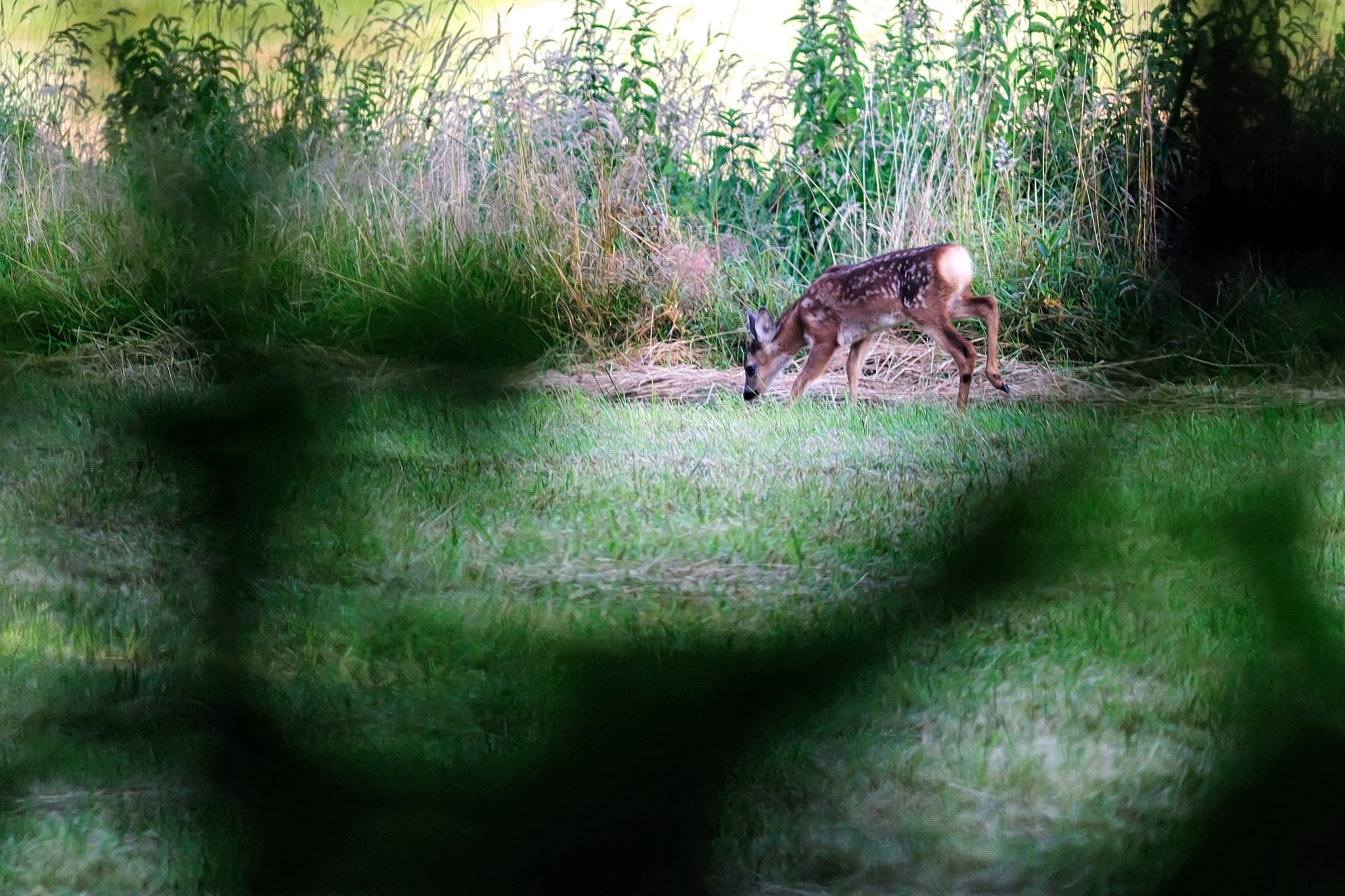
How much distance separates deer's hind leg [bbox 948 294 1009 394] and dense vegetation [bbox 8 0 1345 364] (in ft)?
0.13

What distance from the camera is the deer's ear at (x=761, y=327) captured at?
88.4 inches

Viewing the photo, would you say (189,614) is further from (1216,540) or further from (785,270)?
(1216,540)

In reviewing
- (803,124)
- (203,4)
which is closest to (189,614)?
(203,4)

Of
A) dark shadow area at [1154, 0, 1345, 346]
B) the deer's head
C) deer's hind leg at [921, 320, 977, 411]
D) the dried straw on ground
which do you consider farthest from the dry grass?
dark shadow area at [1154, 0, 1345, 346]

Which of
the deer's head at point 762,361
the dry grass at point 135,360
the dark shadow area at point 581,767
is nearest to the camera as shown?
the dark shadow area at point 581,767

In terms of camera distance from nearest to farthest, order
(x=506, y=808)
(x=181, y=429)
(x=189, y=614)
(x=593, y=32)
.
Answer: (x=506, y=808), (x=189, y=614), (x=593, y=32), (x=181, y=429)

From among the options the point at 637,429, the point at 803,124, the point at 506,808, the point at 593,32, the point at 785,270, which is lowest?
the point at 506,808

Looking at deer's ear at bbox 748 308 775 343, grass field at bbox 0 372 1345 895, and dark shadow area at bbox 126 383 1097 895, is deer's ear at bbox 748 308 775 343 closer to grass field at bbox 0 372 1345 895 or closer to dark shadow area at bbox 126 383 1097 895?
grass field at bbox 0 372 1345 895

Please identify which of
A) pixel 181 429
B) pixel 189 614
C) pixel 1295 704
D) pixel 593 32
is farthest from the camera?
pixel 181 429

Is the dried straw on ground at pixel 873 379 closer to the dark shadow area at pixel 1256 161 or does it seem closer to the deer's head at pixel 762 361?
the deer's head at pixel 762 361

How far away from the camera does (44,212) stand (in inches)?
98.2

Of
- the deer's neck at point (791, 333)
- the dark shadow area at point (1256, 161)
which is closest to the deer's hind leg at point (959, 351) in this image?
the deer's neck at point (791, 333)

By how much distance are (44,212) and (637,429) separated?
1.30 metres

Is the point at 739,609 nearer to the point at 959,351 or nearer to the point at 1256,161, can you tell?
the point at 959,351
